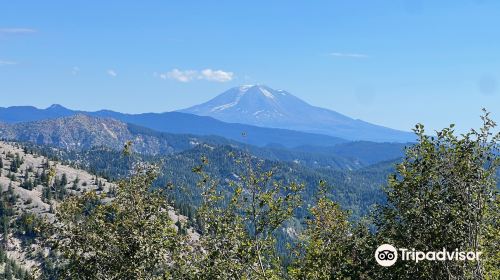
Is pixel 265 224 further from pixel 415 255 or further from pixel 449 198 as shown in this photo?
pixel 449 198

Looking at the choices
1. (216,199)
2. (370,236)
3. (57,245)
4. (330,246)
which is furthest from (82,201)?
(370,236)

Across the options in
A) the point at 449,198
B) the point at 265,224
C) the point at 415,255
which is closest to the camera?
the point at 449,198

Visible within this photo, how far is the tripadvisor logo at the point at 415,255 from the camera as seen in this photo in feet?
80.1

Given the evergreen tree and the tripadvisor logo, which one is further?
the tripadvisor logo

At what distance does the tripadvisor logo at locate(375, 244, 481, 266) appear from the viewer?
24.4m

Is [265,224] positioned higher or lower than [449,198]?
lower

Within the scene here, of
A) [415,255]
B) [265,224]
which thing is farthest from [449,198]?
[265,224]

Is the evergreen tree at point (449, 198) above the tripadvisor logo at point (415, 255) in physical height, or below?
above

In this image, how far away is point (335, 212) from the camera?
126ft

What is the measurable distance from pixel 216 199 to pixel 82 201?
833 centimetres

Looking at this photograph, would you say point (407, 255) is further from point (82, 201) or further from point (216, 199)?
point (82, 201)

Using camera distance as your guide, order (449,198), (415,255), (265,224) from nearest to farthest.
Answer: (449,198) < (415,255) < (265,224)

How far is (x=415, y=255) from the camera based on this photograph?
26.9m

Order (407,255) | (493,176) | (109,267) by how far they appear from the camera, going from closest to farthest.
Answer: (493,176) → (407,255) → (109,267)
